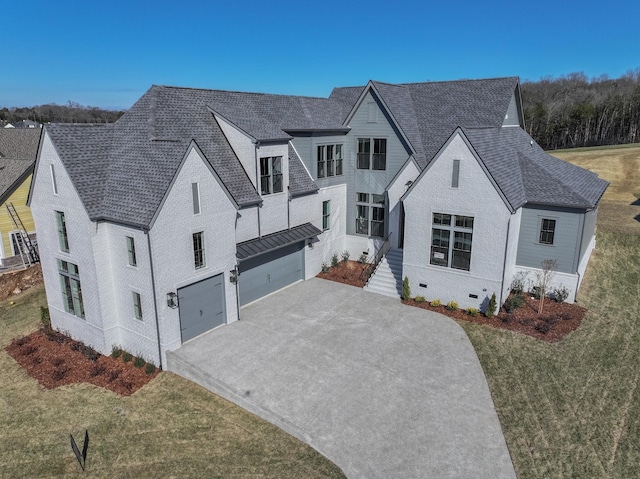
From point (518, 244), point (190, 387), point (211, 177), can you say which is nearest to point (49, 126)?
point (211, 177)

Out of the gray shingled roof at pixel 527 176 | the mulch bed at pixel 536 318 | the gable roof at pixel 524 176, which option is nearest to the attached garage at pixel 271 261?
the mulch bed at pixel 536 318

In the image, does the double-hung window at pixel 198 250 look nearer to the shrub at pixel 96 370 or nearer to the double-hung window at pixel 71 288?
the double-hung window at pixel 71 288

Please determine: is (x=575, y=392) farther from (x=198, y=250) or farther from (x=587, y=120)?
(x=587, y=120)

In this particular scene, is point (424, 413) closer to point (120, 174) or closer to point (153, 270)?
point (153, 270)

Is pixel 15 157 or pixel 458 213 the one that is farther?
pixel 15 157

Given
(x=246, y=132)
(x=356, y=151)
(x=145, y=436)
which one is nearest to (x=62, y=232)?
(x=246, y=132)

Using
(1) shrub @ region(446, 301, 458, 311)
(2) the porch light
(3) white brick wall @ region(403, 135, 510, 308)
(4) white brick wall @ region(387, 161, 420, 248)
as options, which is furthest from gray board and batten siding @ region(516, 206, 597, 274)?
(2) the porch light

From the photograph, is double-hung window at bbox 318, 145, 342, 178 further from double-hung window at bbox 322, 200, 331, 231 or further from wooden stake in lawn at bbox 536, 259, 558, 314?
wooden stake in lawn at bbox 536, 259, 558, 314
